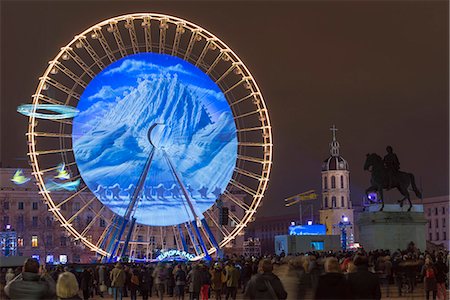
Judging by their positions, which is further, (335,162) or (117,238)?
(335,162)

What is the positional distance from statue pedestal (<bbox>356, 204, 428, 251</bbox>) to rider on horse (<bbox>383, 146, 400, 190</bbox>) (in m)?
1.50

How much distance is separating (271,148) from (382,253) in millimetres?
12456

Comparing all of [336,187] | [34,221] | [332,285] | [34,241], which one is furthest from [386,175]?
[336,187]

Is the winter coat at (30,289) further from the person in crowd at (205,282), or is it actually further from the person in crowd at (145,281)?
the person in crowd at (145,281)

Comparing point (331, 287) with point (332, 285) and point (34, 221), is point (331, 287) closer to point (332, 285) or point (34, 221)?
point (332, 285)

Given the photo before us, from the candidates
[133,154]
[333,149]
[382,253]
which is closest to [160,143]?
[133,154]

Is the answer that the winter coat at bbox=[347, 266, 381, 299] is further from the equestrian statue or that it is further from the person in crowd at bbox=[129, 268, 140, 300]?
the equestrian statue

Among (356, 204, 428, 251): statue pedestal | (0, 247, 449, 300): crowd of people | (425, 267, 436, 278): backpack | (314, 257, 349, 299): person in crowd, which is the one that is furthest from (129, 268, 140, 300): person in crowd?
(314, 257, 349, 299): person in crowd

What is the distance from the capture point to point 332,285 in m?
12.8

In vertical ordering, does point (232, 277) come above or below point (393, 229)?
below

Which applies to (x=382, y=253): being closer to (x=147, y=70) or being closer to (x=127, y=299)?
(x=127, y=299)

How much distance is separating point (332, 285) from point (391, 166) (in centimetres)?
3221

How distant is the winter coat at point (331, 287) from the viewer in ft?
41.8

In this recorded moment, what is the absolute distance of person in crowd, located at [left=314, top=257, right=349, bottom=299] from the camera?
12.7 m
